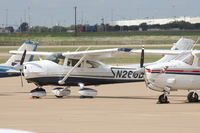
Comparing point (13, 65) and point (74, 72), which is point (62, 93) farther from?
point (13, 65)

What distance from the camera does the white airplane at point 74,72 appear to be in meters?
19.9

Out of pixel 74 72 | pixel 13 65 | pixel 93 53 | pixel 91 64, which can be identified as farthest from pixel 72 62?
pixel 13 65

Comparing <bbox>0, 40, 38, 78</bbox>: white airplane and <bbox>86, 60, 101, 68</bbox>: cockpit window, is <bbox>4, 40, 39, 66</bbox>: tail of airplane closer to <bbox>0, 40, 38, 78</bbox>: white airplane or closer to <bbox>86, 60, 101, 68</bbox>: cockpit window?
<bbox>0, 40, 38, 78</bbox>: white airplane

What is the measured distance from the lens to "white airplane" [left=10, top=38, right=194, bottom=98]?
19938 mm

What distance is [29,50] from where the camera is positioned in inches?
915

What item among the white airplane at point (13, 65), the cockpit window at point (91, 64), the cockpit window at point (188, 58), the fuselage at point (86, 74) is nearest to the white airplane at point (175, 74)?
the cockpit window at point (188, 58)

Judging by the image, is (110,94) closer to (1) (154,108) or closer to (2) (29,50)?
(2) (29,50)

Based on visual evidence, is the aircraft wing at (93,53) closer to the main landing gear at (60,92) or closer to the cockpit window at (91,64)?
the cockpit window at (91,64)

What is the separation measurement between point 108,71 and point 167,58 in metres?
2.29

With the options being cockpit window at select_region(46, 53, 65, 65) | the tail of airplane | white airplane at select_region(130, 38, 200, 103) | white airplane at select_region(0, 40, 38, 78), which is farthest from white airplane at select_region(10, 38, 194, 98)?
white airplane at select_region(130, 38, 200, 103)

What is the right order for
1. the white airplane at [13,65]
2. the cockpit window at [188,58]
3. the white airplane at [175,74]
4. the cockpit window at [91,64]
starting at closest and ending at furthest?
the white airplane at [175,74] < the cockpit window at [188,58] < the cockpit window at [91,64] < the white airplane at [13,65]

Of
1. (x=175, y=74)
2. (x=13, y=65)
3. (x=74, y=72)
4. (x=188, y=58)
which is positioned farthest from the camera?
(x=13, y=65)

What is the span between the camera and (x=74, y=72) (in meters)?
20.3

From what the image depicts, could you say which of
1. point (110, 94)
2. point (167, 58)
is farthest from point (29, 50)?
point (167, 58)
